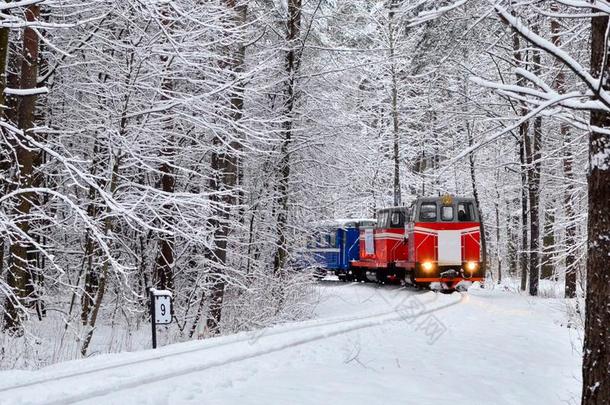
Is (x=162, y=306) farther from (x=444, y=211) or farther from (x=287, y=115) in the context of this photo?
(x=444, y=211)

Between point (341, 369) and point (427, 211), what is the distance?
14071 mm

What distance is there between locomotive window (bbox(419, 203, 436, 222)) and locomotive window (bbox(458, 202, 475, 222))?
2.83 feet

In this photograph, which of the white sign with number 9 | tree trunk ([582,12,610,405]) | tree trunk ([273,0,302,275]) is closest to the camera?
tree trunk ([582,12,610,405])

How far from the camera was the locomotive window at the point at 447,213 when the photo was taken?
21938 mm

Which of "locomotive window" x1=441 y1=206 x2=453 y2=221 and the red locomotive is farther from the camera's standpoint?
"locomotive window" x1=441 y1=206 x2=453 y2=221

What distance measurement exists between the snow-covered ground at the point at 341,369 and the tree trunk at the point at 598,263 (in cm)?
203

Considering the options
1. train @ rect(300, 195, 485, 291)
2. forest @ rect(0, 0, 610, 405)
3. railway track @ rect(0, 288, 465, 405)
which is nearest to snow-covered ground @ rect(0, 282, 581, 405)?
railway track @ rect(0, 288, 465, 405)

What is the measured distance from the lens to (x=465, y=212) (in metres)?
22.1

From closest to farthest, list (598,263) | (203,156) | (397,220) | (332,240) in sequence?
(598,263) < (203,156) < (397,220) < (332,240)

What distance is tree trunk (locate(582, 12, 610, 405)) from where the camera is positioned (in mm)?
5469

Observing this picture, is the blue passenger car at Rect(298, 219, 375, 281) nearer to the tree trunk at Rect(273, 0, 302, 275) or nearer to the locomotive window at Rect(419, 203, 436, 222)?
the locomotive window at Rect(419, 203, 436, 222)

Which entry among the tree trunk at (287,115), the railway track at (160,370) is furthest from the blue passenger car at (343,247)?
the railway track at (160,370)

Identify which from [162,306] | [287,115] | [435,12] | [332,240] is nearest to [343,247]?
[332,240]

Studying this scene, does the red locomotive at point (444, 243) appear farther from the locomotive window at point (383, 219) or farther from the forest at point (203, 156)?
the locomotive window at point (383, 219)
